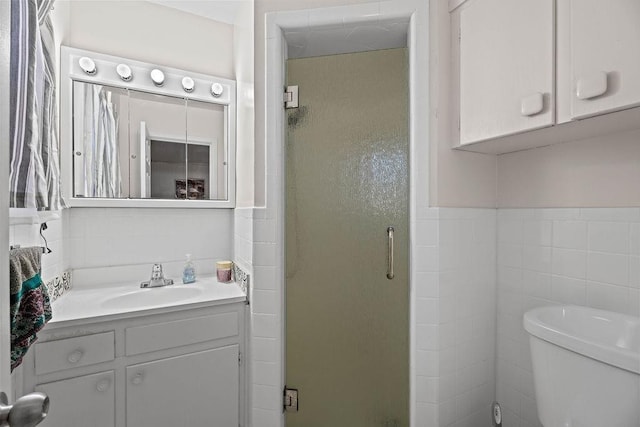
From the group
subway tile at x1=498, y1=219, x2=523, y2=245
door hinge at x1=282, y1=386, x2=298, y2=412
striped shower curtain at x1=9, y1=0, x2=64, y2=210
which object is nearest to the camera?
striped shower curtain at x1=9, y1=0, x2=64, y2=210

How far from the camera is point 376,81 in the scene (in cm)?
154

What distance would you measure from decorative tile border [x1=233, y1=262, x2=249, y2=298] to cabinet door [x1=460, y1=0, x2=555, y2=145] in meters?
1.17

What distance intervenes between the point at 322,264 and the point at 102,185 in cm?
125

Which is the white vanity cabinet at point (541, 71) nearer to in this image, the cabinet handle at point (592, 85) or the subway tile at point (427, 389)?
the cabinet handle at point (592, 85)

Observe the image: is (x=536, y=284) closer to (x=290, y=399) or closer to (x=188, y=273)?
(x=290, y=399)

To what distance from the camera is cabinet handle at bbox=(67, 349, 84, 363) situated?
129 centimetres

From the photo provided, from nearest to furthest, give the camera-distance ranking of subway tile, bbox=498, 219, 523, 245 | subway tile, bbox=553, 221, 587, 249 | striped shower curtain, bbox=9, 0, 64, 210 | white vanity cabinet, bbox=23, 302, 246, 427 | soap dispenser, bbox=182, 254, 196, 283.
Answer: striped shower curtain, bbox=9, 0, 64, 210 < subway tile, bbox=553, 221, 587, 249 < white vanity cabinet, bbox=23, 302, 246, 427 < subway tile, bbox=498, 219, 523, 245 < soap dispenser, bbox=182, 254, 196, 283

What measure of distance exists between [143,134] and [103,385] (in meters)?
1.25

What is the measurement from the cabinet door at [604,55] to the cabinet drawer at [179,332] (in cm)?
157

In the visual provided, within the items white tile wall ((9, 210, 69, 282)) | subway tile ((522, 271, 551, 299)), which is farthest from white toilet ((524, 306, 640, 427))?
white tile wall ((9, 210, 69, 282))

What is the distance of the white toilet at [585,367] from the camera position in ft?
2.60

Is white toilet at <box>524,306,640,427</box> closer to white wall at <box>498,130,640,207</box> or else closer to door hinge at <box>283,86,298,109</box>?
white wall at <box>498,130,640,207</box>

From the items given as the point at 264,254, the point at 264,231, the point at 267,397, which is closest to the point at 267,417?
the point at 267,397

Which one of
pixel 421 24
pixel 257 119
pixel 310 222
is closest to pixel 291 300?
pixel 310 222
